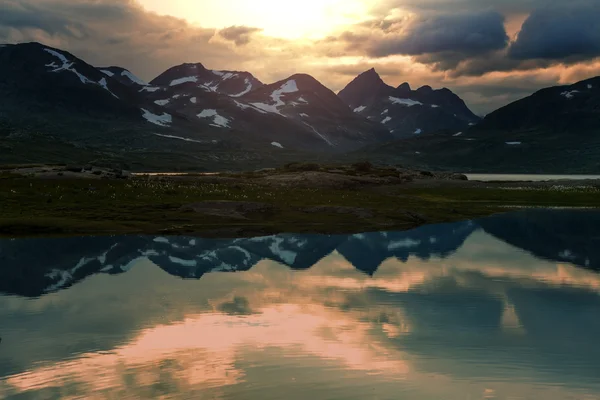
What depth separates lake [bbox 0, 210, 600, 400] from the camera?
2383 centimetres

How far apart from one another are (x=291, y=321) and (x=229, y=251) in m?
26.3

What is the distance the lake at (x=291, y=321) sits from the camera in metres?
23.8

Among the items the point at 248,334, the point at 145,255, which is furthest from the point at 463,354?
the point at 145,255

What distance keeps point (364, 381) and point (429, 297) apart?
58.5 feet

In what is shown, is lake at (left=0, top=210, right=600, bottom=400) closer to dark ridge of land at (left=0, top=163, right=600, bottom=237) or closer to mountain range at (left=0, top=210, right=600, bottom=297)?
mountain range at (left=0, top=210, right=600, bottom=297)

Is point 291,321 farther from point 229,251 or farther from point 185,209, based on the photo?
point 185,209

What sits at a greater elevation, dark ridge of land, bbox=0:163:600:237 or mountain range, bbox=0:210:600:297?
dark ridge of land, bbox=0:163:600:237

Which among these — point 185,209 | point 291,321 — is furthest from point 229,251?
point 291,321

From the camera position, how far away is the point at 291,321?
34125 millimetres

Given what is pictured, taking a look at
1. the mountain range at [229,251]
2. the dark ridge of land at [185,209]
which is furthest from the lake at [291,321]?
the dark ridge of land at [185,209]

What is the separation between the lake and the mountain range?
257mm

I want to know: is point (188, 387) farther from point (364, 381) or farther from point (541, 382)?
point (541, 382)

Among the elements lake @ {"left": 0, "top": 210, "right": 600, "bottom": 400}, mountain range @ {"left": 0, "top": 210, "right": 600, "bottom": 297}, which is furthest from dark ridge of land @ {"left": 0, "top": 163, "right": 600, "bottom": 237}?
lake @ {"left": 0, "top": 210, "right": 600, "bottom": 400}

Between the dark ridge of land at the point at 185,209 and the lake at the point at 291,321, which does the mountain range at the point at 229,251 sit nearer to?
the lake at the point at 291,321
